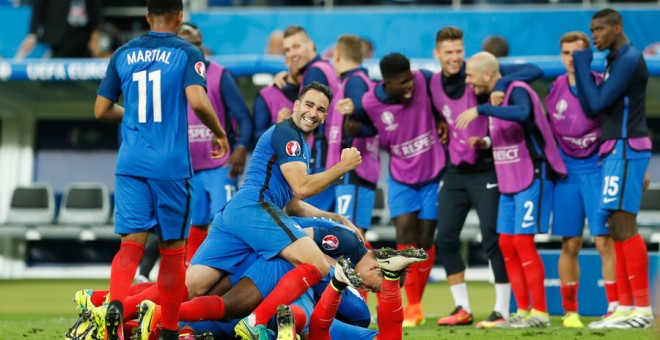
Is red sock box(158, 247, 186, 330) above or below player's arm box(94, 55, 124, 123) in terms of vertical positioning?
below

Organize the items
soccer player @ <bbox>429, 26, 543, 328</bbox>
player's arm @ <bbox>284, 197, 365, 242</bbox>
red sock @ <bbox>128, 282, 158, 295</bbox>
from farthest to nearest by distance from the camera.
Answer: soccer player @ <bbox>429, 26, 543, 328</bbox>
player's arm @ <bbox>284, 197, 365, 242</bbox>
red sock @ <bbox>128, 282, 158, 295</bbox>

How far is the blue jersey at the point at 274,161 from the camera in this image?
22.1 ft

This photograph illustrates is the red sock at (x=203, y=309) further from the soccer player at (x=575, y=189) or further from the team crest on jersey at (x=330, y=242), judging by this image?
the soccer player at (x=575, y=189)

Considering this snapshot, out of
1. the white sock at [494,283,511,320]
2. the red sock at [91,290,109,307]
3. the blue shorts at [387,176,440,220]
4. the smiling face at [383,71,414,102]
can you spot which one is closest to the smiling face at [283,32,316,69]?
the smiling face at [383,71,414,102]

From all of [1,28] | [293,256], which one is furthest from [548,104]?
[1,28]

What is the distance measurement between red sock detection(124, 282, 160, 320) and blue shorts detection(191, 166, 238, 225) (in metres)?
2.85

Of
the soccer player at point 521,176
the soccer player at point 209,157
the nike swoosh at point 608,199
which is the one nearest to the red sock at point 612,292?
the soccer player at point 521,176

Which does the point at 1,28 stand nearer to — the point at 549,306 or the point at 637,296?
the point at 549,306

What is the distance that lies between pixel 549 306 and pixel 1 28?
949 centimetres

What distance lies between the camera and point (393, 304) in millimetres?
6141

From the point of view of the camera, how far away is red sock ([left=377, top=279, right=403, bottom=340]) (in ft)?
20.1

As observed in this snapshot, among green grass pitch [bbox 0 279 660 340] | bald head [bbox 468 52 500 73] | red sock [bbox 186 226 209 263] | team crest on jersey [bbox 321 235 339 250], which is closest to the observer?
team crest on jersey [bbox 321 235 339 250]

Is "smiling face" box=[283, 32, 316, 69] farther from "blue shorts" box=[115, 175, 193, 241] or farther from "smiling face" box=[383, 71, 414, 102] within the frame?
"blue shorts" box=[115, 175, 193, 241]

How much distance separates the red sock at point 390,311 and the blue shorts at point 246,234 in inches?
28.1
